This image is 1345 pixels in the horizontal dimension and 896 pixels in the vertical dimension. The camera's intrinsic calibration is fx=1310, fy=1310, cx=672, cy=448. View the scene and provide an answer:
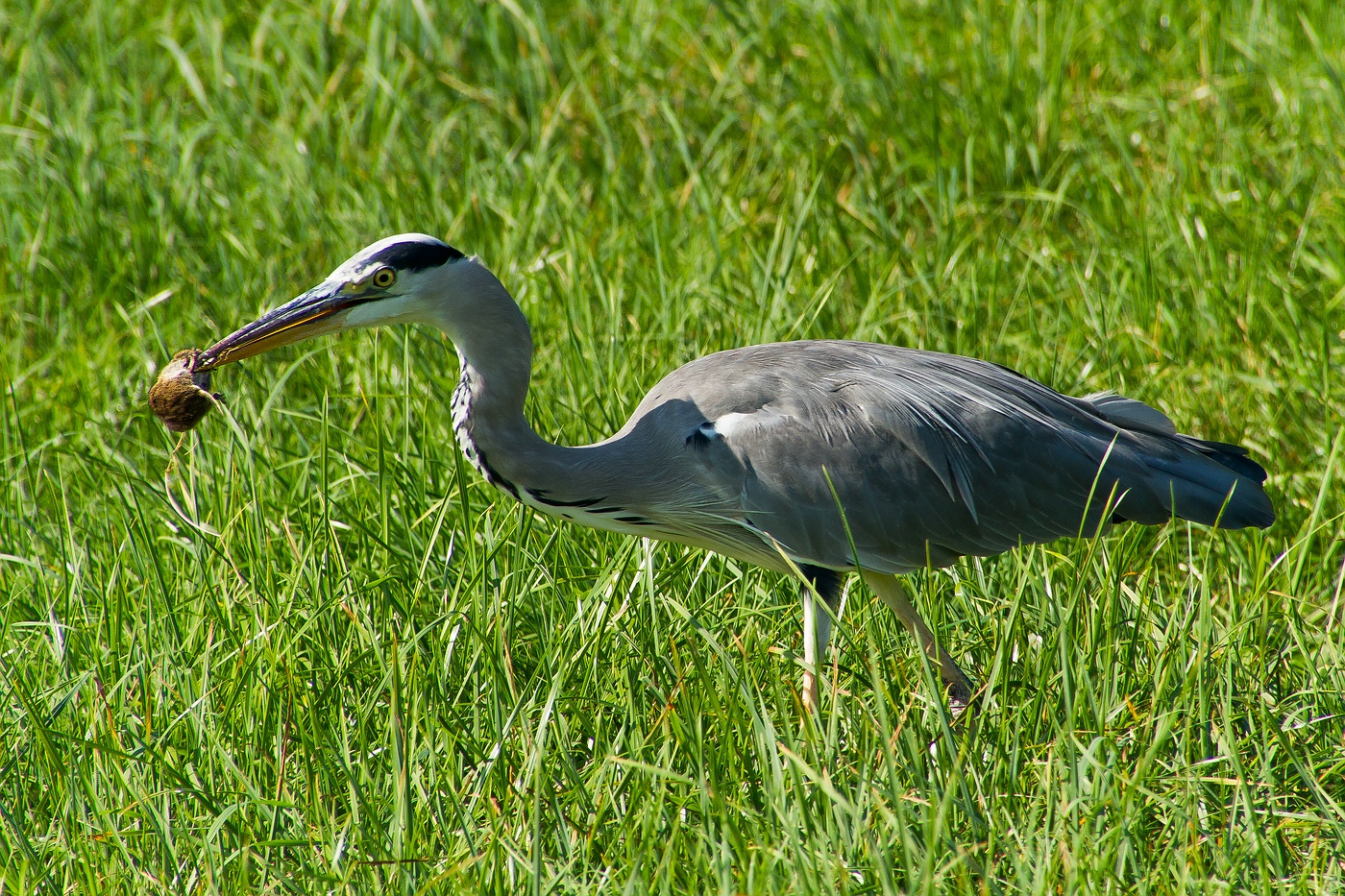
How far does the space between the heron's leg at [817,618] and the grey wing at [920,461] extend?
0.14 meters

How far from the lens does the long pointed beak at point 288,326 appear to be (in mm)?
3279

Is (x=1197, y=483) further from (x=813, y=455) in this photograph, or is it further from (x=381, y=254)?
Answer: (x=381, y=254)

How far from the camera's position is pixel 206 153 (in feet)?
20.0

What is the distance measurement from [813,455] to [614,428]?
2.99ft

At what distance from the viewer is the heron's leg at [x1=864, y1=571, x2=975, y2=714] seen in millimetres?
3453

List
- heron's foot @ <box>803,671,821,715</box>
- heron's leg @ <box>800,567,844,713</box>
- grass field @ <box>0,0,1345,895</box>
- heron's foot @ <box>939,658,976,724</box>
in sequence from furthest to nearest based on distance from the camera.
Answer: heron's foot @ <box>939,658,976,724</box>
heron's leg @ <box>800,567,844,713</box>
heron's foot @ <box>803,671,821,715</box>
grass field @ <box>0,0,1345,895</box>

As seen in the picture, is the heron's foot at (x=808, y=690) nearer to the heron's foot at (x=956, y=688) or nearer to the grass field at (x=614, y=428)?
the grass field at (x=614, y=428)

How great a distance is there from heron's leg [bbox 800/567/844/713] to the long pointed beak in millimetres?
1400

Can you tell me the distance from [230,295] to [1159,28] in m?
4.55

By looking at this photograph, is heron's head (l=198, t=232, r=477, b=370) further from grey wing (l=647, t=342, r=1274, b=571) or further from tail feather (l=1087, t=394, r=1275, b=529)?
tail feather (l=1087, t=394, r=1275, b=529)

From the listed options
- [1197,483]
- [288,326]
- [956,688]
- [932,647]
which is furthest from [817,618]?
[288,326]

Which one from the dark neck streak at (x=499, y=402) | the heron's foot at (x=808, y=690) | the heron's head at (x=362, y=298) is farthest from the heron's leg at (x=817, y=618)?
the heron's head at (x=362, y=298)

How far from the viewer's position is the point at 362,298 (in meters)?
3.33

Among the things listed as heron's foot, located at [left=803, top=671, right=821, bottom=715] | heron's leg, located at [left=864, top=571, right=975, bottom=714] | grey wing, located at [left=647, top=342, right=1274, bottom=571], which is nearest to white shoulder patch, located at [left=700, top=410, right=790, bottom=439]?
grey wing, located at [left=647, top=342, right=1274, bottom=571]
